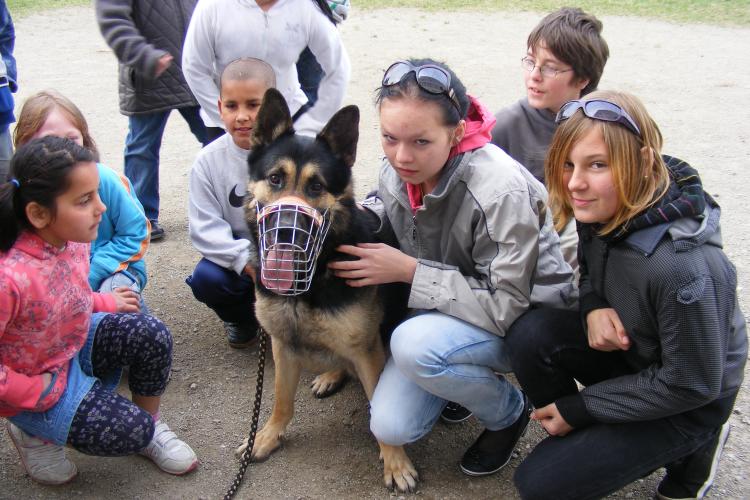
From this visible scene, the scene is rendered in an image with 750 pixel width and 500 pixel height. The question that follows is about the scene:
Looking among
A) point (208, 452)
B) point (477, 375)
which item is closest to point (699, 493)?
point (477, 375)

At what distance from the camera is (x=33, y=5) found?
Answer: 45.8ft

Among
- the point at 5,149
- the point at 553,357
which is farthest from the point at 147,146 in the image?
the point at 553,357

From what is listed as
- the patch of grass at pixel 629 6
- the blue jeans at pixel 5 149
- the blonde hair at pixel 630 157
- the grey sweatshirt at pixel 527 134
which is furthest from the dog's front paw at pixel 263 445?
the patch of grass at pixel 629 6

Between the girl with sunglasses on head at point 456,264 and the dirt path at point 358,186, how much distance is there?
37 cm

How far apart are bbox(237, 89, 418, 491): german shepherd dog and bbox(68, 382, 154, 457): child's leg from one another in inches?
23.8

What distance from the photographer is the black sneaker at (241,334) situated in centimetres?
405

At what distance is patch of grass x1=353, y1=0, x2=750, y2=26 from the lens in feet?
44.1

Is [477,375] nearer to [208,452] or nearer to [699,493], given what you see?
[699,493]

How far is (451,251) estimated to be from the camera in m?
3.01

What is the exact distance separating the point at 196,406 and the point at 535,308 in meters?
1.90

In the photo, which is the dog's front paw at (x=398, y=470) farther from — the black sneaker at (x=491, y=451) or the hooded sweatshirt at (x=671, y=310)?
the hooded sweatshirt at (x=671, y=310)

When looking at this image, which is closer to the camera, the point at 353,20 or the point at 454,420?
the point at 454,420

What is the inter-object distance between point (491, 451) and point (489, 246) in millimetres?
966

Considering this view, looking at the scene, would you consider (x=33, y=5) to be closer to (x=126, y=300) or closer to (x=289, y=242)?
(x=126, y=300)
